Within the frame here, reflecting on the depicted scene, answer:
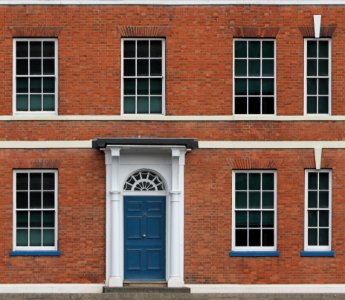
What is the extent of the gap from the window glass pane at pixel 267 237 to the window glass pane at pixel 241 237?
1.46ft

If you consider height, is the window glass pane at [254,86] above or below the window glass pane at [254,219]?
above

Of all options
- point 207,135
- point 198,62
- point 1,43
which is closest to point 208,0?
point 198,62

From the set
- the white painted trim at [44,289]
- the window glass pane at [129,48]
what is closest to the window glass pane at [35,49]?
the window glass pane at [129,48]

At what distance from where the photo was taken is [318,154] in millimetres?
28109

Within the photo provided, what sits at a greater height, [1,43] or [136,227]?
[1,43]

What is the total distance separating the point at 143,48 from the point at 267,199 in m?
4.78

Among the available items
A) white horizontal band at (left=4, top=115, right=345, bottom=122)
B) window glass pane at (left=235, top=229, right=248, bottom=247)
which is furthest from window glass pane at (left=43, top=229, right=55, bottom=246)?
window glass pane at (left=235, top=229, right=248, bottom=247)

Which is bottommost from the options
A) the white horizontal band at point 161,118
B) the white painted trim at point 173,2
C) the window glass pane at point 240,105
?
the white horizontal band at point 161,118

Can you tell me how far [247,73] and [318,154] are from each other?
2626 millimetres

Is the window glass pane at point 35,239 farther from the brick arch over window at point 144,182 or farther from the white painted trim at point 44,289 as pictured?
the brick arch over window at point 144,182

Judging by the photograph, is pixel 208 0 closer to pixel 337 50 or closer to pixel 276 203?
pixel 337 50

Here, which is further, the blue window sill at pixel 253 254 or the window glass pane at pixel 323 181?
the window glass pane at pixel 323 181

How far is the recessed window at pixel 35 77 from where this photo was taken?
28234 millimetres

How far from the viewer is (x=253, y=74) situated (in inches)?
1115
